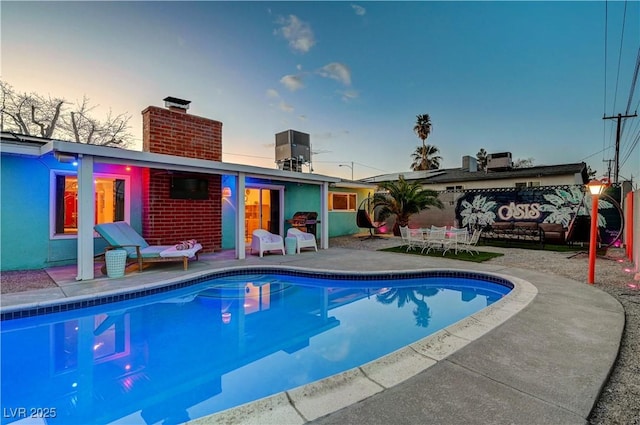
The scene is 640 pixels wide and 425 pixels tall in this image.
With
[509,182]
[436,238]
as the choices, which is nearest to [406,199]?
[436,238]

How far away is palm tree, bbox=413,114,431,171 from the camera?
106ft

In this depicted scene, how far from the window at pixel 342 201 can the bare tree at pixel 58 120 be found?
1568 cm

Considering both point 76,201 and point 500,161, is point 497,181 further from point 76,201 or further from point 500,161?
point 76,201

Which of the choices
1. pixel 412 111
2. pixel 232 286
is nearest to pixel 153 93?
pixel 232 286

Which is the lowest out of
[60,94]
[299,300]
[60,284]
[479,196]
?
[299,300]

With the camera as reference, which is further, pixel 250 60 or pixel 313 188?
pixel 313 188

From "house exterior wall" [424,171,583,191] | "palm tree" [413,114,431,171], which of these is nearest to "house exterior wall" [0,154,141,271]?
"house exterior wall" [424,171,583,191]

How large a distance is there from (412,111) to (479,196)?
563 cm

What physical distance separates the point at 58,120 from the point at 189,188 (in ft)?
52.0

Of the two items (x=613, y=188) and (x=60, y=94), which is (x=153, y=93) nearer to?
(x=60, y=94)

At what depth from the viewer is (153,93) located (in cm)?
1152

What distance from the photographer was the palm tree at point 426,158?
33.4 meters

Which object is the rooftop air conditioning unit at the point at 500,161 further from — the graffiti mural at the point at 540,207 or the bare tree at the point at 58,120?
the bare tree at the point at 58,120

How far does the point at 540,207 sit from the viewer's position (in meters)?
13.2
